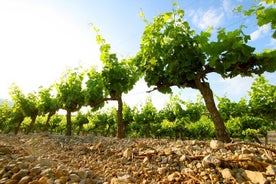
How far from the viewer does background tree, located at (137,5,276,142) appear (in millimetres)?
9141

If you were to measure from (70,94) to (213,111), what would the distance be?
52.8 ft

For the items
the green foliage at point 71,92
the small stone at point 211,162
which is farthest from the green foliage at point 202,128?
the small stone at point 211,162

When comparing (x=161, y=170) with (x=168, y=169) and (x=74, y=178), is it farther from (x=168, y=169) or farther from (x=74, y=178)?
(x=74, y=178)

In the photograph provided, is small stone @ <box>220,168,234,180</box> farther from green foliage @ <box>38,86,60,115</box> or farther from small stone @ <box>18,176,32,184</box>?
green foliage @ <box>38,86,60,115</box>

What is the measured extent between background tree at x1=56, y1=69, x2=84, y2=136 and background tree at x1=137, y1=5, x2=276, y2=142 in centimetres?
1210

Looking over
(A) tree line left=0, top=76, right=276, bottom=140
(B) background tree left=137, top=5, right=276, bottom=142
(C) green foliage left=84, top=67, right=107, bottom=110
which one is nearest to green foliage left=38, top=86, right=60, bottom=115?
(A) tree line left=0, top=76, right=276, bottom=140

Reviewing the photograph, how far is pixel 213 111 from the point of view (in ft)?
31.9

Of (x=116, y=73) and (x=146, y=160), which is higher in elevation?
(x=116, y=73)

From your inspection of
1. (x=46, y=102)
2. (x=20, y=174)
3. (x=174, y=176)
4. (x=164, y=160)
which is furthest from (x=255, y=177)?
(x=46, y=102)

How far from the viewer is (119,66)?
685 inches

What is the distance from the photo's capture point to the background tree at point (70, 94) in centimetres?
2202

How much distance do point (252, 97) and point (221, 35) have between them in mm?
16242

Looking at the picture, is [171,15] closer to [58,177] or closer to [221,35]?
[221,35]

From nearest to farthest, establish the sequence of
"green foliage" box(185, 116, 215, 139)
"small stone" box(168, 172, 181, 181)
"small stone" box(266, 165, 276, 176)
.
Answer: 1. "small stone" box(266, 165, 276, 176)
2. "small stone" box(168, 172, 181, 181)
3. "green foliage" box(185, 116, 215, 139)
